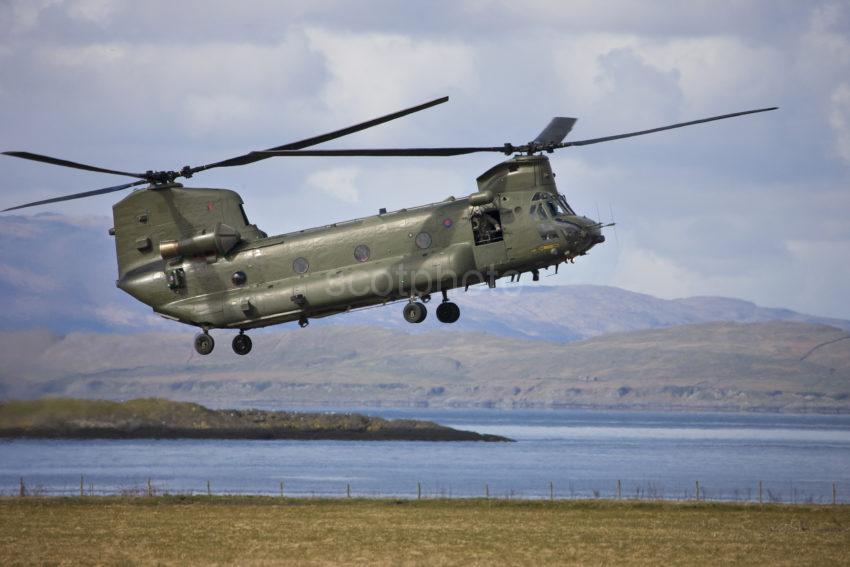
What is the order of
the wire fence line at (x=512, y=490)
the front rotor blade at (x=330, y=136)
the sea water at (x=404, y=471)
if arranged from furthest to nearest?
1. the sea water at (x=404, y=471)
2. the wire fence line at (x=512, y=490)
3. the front rotor blade at (x=330, y=136)

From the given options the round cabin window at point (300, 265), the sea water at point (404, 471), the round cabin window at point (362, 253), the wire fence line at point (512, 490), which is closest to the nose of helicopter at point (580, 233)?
the round cabin window at point (362, 253)

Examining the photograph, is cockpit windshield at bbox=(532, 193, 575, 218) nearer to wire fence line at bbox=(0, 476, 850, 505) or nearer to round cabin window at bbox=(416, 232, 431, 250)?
round cabin window at bbox=(416, 232, 431, 250)

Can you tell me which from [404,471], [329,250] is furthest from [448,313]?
[404,471]

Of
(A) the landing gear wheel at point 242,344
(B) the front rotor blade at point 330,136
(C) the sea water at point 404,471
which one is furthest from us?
(C) the sea water at point 404,471

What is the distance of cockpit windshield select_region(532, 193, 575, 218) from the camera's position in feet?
144

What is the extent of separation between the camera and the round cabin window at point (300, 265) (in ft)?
152

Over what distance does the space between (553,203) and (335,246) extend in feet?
24.6

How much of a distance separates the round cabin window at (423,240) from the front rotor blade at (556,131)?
4796mm

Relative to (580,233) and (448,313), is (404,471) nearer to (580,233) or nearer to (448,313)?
(448,313)

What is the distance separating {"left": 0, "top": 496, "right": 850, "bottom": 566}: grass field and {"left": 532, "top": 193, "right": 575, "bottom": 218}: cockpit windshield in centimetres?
1142

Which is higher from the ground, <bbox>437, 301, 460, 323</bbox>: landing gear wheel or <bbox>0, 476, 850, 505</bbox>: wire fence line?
<bbox>437, 301, 460, 323</bbox>: landing gear wheel

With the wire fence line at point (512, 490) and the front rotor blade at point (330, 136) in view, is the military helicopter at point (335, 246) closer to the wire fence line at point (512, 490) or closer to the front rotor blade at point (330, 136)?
the front rotor blade at point (330, 136)

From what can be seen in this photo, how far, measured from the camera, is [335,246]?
1810 inches

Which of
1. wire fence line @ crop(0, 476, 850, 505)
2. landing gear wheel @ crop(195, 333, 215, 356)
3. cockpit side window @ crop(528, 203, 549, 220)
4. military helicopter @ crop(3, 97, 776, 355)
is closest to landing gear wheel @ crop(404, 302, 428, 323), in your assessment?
military helicopter @ crop(3, 97, 776, 355)
